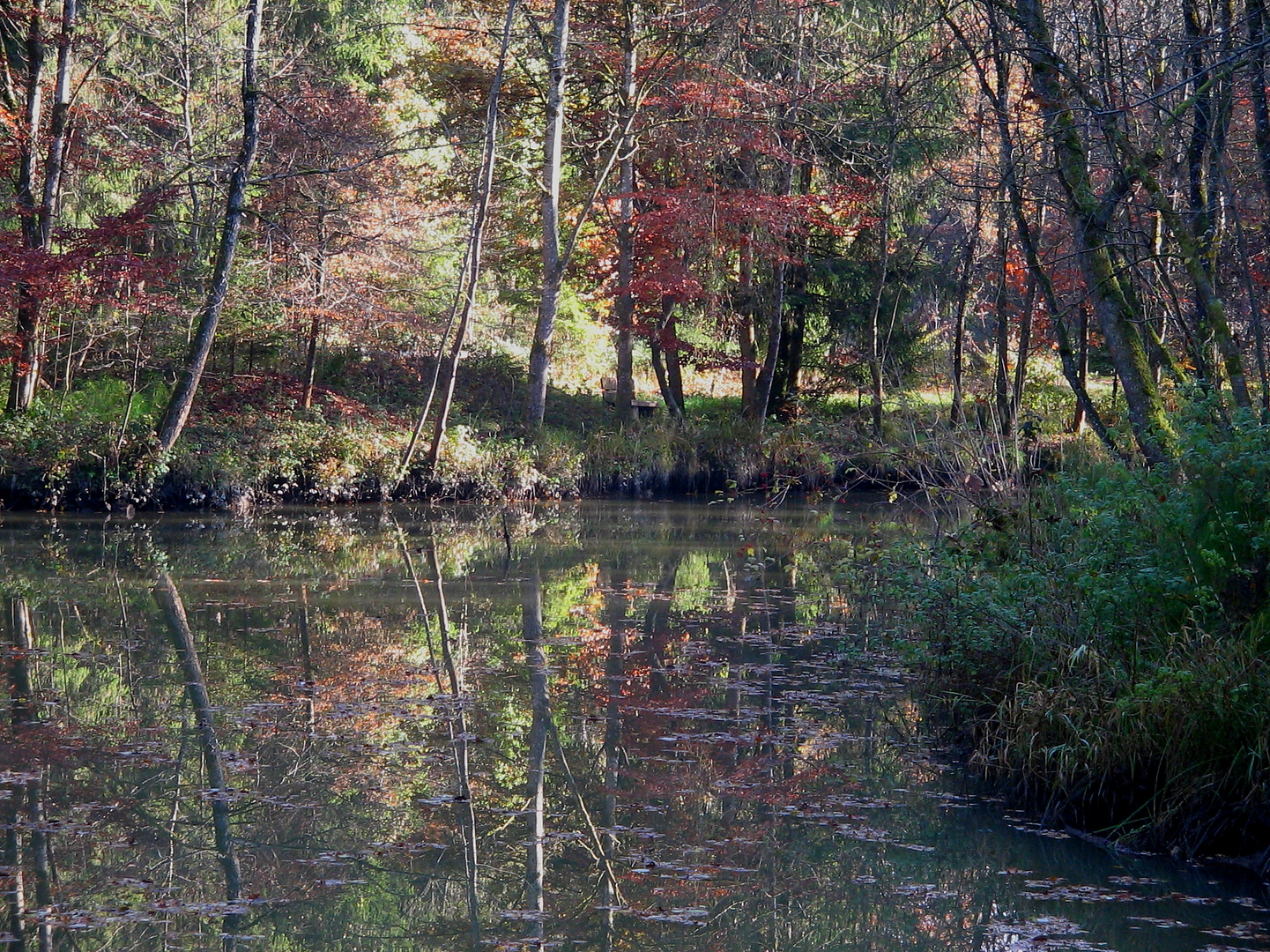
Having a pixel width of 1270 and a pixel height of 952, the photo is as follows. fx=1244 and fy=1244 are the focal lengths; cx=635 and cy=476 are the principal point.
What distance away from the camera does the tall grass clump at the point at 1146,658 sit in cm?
527

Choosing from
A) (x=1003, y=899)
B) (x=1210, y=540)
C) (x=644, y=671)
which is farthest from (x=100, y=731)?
(x=1210, y=540)

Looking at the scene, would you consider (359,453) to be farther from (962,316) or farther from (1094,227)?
(1094,227)

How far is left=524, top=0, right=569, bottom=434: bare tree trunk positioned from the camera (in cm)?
2078

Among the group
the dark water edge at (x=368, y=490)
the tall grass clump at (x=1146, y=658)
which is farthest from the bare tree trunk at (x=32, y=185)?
the tall grass clump at (x=1146, y=658)

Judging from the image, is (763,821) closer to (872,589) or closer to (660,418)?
(872,589)

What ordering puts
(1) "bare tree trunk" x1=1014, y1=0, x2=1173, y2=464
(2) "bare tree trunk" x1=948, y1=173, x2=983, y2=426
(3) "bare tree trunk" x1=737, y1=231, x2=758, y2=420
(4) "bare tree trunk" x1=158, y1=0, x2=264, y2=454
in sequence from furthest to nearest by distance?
1. (3) "bare tree trunk" x1=737, y1=231, x2=758, y2=420
2. (4) "bare tree trunk" x1=158, y1=0, x2=264, y2=454
3. (2) "bare tree trunk" x1=948, y1=173, x2=983, y2=426
4. (1) "bare tree trunk" x1=1014, y1=0, x2=1173, y2=464

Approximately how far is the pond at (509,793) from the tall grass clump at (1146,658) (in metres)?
0.25

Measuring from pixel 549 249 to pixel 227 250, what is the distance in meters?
5.96

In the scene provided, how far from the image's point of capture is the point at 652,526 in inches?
693

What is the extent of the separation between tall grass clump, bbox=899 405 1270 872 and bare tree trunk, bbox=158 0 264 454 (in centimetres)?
1292

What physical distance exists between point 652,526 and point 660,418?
18.7 feet

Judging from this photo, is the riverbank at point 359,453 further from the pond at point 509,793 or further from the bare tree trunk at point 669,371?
the pond at point 509,793

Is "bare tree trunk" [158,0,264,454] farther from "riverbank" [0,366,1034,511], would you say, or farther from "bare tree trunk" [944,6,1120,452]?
"bare tree trunk" [944,6,1120,452]

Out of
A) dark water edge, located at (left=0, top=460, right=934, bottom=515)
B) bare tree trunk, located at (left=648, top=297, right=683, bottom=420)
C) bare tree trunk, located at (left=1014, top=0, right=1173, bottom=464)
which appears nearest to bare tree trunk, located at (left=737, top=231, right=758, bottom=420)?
bare tree trunk, located at (left=648, top=297, right=683, bottom=420)
